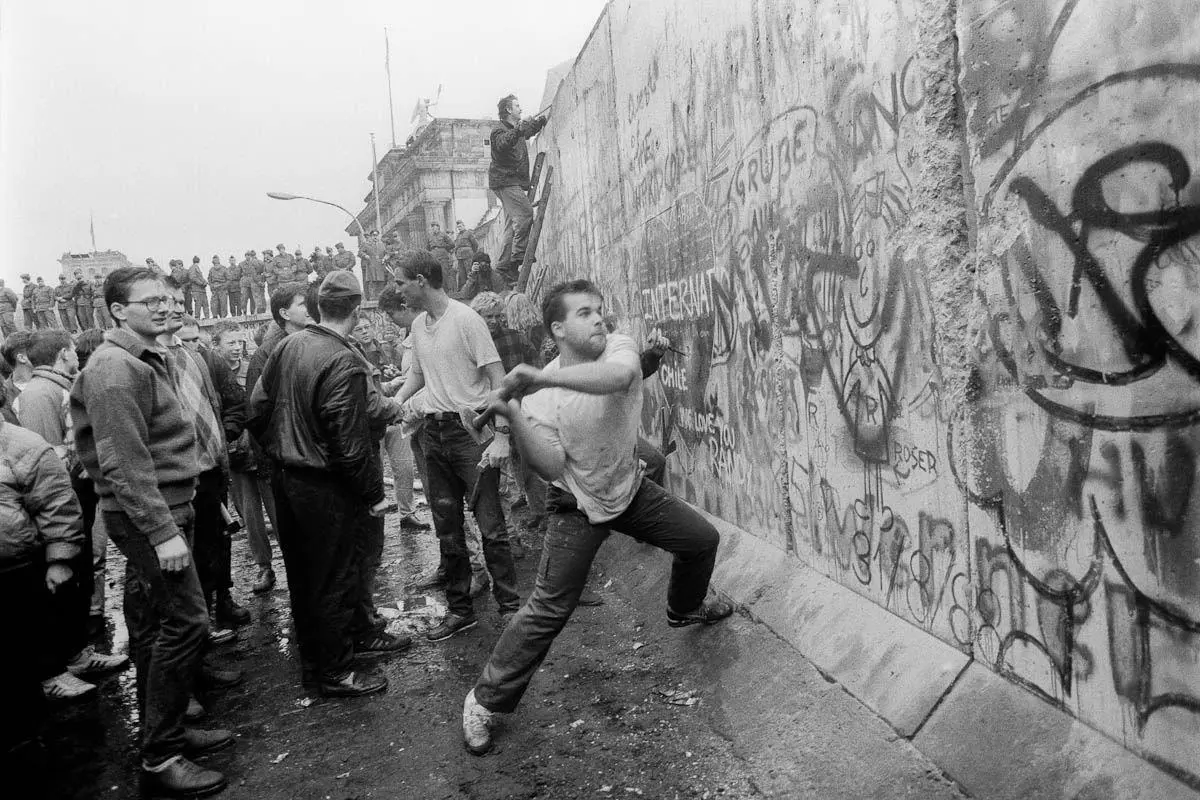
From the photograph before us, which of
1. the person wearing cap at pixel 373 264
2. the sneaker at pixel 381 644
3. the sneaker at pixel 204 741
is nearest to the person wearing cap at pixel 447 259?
the person wearing cap at pixel 373 264

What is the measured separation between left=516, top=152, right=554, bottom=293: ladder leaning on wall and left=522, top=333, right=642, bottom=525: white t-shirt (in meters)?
5.75

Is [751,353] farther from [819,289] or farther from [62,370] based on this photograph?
[62,370]

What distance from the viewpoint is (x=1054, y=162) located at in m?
2.15

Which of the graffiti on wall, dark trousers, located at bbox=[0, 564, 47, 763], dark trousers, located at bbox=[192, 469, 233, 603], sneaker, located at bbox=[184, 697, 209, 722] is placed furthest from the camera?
dark trousers, located at bbox=[192, 469, 233, 603]

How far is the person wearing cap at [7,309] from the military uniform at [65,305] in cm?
132

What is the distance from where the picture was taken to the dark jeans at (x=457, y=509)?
470 cm

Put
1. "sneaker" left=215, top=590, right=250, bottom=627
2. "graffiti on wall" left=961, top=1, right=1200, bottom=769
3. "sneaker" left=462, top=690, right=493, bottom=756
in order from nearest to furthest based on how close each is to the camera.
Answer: "graffiti on wall" left=961, top=1, right=1200, bottom=769, "sneaker" left=462, top=690, right=493, bottom=756, "sneaker" left=215, top=590, right=250, bottom=627

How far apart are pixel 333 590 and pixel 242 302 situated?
29.1 m

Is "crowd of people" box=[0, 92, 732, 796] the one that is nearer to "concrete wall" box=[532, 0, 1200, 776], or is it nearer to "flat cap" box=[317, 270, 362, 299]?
"flat cap" box=[317, 270, 362, 299]

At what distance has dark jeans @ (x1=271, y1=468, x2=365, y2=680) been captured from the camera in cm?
396

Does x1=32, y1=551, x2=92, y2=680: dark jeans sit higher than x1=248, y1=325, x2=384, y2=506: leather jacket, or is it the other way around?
x1=248, y1=325, x2=384, y2=506: leather jacket

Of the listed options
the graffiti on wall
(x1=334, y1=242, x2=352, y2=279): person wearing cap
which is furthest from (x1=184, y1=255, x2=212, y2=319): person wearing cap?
the graffiti on wall

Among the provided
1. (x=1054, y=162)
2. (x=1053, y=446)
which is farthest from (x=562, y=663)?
(x=1054, y=162)

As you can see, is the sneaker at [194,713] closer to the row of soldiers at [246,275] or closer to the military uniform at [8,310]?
the row of soldiers at [246,275]
